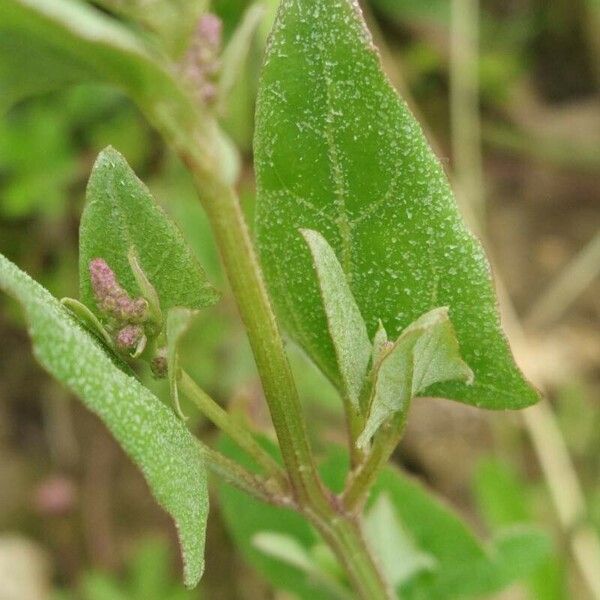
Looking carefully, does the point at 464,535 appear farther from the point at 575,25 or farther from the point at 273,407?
the point at 575,25

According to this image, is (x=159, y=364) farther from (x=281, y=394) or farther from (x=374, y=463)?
(x=374, y=463)

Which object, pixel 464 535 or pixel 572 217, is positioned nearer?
pixel 464 535

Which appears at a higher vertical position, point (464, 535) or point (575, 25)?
point (575, 25)

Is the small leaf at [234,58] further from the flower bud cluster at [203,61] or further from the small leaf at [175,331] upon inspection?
the small leaf at [175,331]

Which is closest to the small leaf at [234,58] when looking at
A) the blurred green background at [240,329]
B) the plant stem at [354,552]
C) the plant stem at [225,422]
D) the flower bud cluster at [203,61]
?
the flower bud cluster at [203,61]

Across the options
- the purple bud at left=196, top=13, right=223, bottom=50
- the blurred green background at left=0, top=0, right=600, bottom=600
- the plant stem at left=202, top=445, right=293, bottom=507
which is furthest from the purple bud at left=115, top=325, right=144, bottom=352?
the blurred green background at left=0, top=0, right=600, bottom=600

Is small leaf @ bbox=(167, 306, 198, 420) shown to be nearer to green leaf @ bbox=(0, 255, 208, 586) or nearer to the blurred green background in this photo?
green leaf @ bbox=(0, 255, 208, 586)

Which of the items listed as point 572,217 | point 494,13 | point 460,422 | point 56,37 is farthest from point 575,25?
point 56,37

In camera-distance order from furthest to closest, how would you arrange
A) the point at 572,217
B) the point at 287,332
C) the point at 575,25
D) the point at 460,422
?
the point at 575,25 → the point at 572,217 → the point at 460,422 → the point at 287,332
